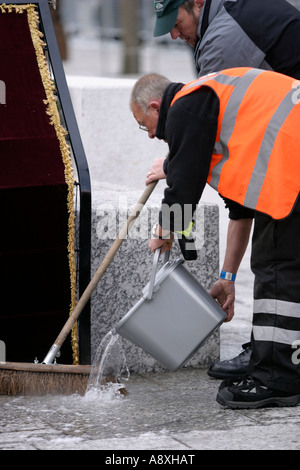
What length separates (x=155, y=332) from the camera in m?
3.53

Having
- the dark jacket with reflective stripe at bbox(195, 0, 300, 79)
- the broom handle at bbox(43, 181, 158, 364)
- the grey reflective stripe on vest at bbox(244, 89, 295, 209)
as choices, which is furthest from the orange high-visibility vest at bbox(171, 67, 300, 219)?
the broom handle at bbox(43, 181, 158, 364)

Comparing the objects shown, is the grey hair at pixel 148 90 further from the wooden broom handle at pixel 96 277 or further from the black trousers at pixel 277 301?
the black trousers at pixel 277 301

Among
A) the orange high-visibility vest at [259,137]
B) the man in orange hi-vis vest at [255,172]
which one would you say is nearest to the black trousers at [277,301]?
the man in orange hi-vis vest at [255,172]

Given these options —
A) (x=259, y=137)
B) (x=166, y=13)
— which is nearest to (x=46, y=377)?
(x=259, y=137)

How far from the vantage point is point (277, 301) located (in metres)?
3.49

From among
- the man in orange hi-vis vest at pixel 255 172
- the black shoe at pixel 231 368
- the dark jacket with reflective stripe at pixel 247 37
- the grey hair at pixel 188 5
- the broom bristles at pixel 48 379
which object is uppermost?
the grey hair at pixel 188 5

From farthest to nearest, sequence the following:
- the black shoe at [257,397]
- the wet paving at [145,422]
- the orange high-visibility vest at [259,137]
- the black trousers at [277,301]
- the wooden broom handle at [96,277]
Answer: the wooden broom handle at [96,277]
the black shoe at [257,397]
the black trousers at [277,301]
the orange high-visibility vest at [259,137]
the wet paving at [145,422]

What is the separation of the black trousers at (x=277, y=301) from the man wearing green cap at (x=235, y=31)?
0.49m

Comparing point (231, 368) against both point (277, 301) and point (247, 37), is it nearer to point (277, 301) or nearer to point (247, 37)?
point (277, 301)

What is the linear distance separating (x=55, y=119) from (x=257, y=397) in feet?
4.56

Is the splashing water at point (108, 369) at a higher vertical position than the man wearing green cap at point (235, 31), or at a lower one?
lower

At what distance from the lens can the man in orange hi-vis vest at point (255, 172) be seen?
3.33m

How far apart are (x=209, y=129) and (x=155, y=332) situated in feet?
A: 2.58

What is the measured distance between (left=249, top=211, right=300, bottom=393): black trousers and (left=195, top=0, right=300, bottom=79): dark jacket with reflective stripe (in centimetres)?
65
